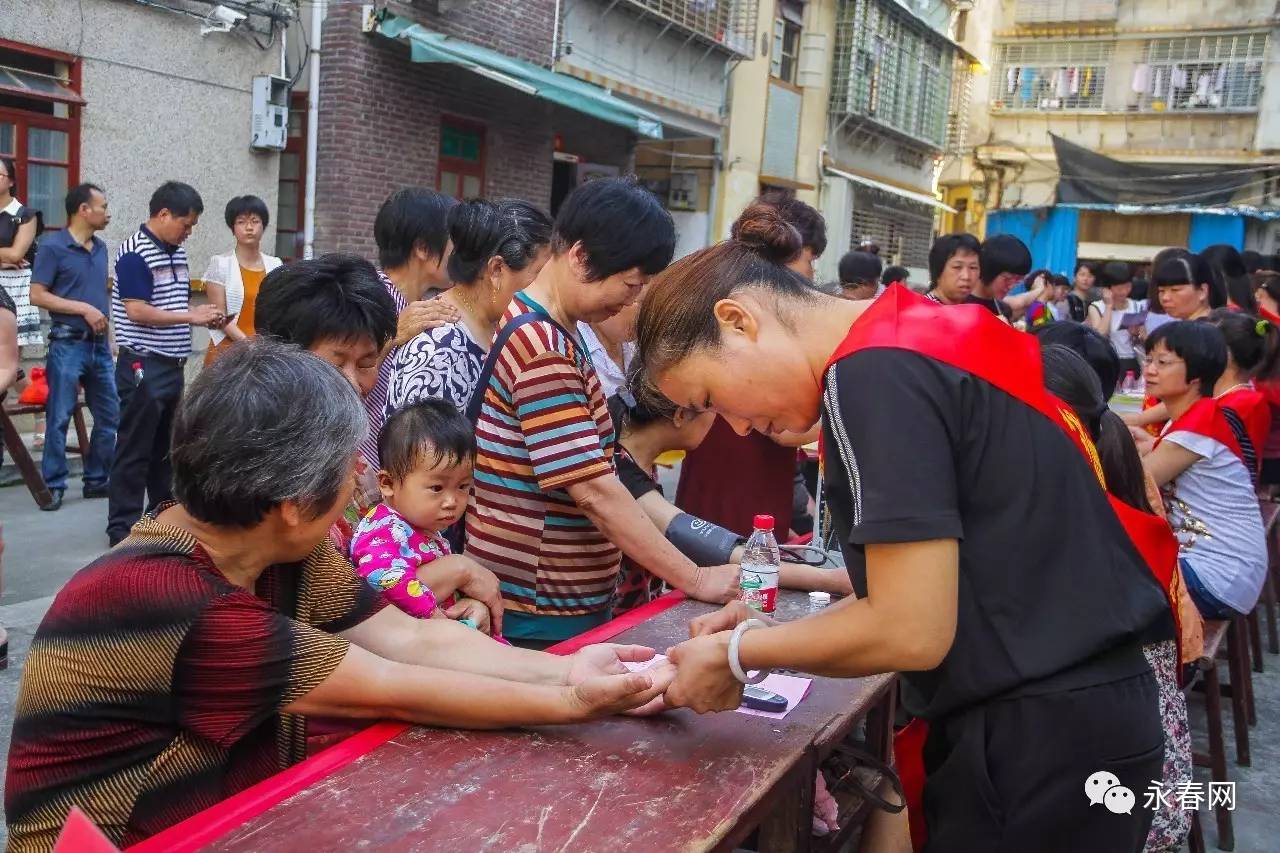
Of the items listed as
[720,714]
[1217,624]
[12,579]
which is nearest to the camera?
[720,714]

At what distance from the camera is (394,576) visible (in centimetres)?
232

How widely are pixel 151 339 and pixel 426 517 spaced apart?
12.8 feet

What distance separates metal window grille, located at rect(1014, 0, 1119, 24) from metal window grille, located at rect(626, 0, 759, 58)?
38.6 feet

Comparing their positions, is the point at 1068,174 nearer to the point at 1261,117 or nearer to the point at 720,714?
the point at 1261,117

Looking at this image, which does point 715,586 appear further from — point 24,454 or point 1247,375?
point 24,454

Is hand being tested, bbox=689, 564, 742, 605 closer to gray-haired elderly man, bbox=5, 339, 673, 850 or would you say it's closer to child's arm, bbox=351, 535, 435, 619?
child's arm, bbox=351, 535, 435, 619

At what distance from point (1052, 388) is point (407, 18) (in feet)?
29.1

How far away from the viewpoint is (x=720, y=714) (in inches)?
78.8

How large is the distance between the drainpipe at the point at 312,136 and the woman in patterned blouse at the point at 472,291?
7.45 meters

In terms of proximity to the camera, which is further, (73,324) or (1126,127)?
(1126,127)

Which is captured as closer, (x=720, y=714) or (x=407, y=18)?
(x=720, y=714)

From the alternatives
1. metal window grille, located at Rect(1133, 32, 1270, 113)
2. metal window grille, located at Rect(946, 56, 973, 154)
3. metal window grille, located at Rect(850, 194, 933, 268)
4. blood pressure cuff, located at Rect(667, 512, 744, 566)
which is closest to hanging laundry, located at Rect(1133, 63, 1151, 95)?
metal window grille, located at Rect(1133, 32, 1270, 113)

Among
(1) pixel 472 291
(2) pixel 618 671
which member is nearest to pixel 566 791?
(2) pixel 618 671

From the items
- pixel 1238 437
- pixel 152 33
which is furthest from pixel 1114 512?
pixel 152 33
